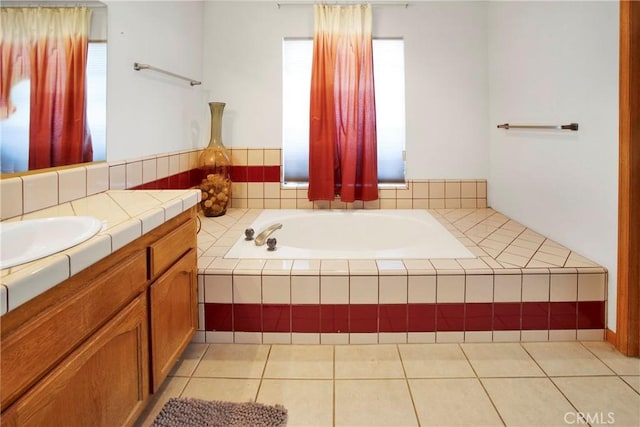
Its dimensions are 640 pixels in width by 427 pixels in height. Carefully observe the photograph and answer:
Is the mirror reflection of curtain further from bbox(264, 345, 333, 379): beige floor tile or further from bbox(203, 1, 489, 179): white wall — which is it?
bbox(203, 1, 489, 179): white wall

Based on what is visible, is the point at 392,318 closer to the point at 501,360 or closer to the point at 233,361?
the point at 501,360

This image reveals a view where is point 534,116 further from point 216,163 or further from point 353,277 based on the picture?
point 216,163

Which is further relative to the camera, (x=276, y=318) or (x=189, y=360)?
(x=276, y=318)

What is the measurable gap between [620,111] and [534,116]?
0.82 metres

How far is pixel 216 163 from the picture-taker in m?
3.03

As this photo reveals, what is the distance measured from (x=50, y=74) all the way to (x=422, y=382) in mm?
1816

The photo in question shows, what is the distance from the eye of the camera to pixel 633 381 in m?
1.57

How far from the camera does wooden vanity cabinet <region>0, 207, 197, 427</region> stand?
773 millimetres

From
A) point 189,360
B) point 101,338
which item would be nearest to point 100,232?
point 101,338

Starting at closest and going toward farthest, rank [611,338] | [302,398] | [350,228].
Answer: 1. [302,398]
2. [611,338]
3. [350,228]

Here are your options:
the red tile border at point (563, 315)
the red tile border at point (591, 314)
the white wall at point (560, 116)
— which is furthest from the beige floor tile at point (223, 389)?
the white wall at point (560, 116)

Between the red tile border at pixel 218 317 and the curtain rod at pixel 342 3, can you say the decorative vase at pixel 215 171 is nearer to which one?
the curtain rod at pixel 342 3

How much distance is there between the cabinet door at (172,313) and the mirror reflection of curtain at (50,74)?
0.61m

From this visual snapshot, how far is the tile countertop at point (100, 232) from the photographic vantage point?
74 cm
